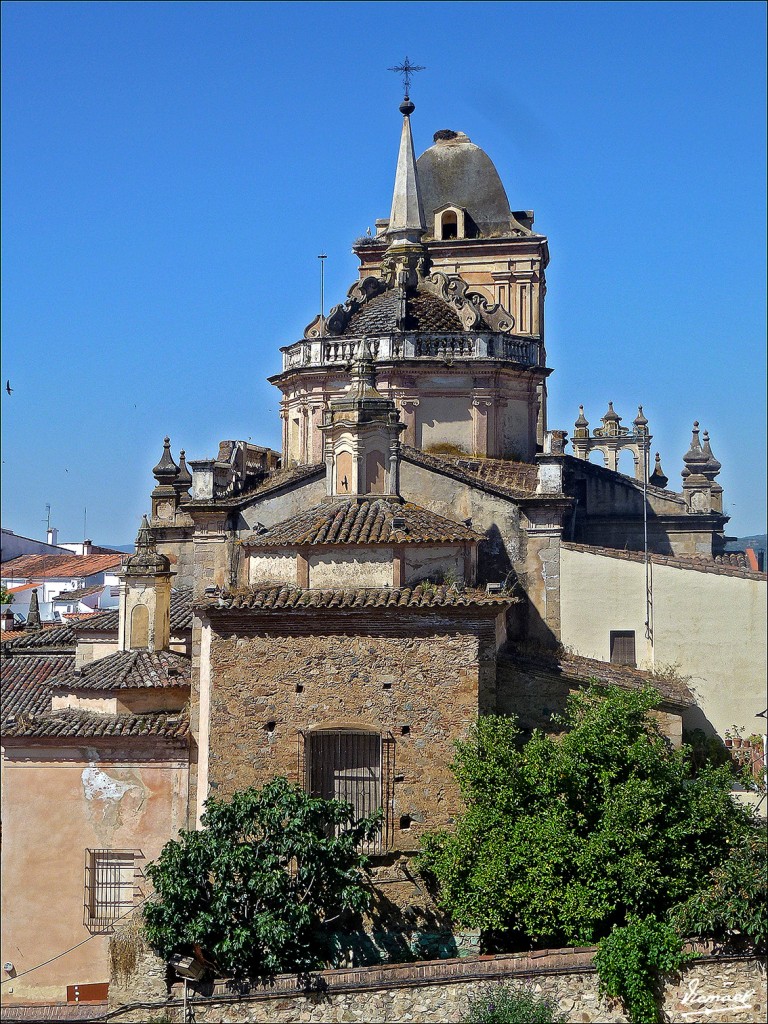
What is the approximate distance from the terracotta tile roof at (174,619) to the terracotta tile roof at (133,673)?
270cm

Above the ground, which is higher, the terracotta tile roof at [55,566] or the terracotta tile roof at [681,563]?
the terracotta tile roof at [55,566]

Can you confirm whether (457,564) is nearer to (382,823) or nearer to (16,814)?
(382,823)

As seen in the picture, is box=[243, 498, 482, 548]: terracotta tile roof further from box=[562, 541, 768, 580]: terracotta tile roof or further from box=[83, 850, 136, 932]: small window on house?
box=[83, 850, 136, 932]: small window on house

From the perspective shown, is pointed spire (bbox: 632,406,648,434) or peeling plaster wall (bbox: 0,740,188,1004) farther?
pointed spire (bbox: 632,406,648,434)

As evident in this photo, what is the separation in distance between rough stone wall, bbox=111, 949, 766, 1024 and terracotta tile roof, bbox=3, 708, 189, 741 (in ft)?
22.4

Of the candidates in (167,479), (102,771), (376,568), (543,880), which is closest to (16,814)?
(102,771)

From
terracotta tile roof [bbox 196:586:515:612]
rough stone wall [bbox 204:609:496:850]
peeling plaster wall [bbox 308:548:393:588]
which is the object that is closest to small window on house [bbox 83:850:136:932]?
rough stone wall [bbox 204:609:496:850]

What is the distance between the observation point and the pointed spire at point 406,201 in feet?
116

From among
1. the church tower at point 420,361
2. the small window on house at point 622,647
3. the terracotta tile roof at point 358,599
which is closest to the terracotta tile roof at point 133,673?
the terracotta tile roof at point 358,599

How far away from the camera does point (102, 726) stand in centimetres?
2614

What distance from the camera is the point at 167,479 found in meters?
40.7

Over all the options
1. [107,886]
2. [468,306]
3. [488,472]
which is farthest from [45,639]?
[468,306]

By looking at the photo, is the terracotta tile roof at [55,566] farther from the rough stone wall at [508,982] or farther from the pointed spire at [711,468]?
the rough stone wall at [508,982]

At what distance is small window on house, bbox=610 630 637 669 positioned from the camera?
27438 millimetres
